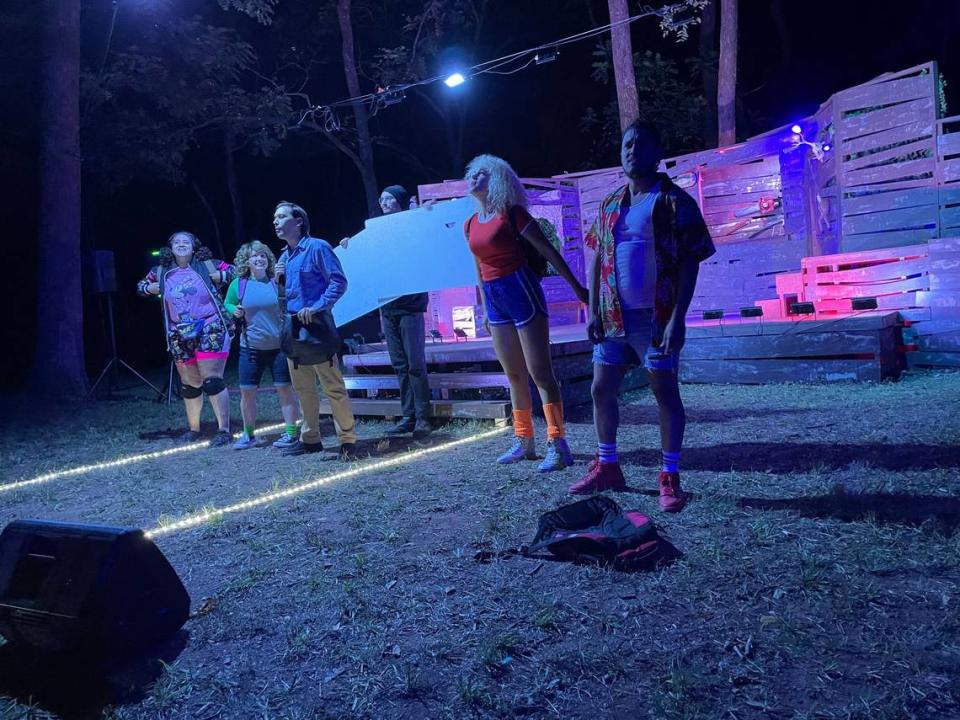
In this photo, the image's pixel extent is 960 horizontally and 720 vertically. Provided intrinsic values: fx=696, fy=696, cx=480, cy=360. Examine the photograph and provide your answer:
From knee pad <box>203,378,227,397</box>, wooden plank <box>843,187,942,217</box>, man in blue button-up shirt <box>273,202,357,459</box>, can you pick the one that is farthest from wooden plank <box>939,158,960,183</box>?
knee pad <box>203,378,227,397</box>

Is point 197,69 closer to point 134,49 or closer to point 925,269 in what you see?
point 134,49

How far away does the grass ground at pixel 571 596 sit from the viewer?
2.04 metres

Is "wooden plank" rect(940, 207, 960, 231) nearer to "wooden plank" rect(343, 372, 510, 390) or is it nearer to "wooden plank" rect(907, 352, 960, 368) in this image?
"wooden plank" rect(907, 352, 960, 368)

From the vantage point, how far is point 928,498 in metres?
3.39

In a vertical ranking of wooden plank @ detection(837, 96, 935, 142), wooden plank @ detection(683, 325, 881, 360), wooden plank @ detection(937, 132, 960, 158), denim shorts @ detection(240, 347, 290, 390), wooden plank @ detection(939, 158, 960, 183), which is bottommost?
wooden plank @ detection(683, 325, 881, 360)

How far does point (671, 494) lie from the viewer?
3574 millimetres

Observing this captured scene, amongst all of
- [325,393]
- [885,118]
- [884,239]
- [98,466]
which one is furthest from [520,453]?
[885,118]

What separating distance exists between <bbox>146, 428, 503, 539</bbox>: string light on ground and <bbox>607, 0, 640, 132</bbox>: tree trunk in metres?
7.07

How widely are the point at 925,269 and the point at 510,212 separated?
5.77 m

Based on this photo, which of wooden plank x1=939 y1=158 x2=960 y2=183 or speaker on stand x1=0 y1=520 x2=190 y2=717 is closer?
speaker on stand x1=0 y1=520 x2=190 y2=717

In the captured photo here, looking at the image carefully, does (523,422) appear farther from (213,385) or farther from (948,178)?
(948,178)

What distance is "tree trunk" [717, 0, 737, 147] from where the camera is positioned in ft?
41.0

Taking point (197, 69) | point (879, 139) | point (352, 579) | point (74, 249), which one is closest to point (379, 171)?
point (197, 69)

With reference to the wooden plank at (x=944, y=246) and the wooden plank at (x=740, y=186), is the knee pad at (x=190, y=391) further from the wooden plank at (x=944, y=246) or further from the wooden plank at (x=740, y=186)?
the wooden plank at (x=740, y=186)
